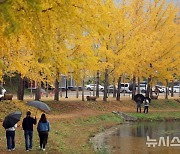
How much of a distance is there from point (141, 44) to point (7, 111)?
12.5m

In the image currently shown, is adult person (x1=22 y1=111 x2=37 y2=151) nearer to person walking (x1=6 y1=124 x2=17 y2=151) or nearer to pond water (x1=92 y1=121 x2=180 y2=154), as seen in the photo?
person walking (x1=6 y1=124 x2=17 y2=151)

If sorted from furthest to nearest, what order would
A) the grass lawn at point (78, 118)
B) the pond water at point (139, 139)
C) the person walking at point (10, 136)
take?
the pond water at point (139, 139)
the grass lawn at point (78, 118)
the person walking at point (10, 136)

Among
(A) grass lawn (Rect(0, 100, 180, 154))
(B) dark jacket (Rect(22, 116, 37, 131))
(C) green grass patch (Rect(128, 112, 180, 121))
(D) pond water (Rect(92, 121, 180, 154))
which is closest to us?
(B) dark jacket (Rect(22, 116, 37, 131))

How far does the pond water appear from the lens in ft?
55.0

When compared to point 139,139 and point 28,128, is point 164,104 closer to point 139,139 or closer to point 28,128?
point 139,139

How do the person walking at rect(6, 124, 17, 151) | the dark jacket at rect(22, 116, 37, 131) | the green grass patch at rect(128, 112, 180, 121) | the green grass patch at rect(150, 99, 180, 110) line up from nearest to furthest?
1. the person walking at rect(6, 124, 17, 151)
2. the dark jacket at rect(22, 116, 37, 131)
3. the green grass patch at rect(128, 112, 180, 121)
4. the green grass patch at rect(150, 99, 180, 110)

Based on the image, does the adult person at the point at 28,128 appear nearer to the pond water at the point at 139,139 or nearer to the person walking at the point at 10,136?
the person walking at the point at 10,136

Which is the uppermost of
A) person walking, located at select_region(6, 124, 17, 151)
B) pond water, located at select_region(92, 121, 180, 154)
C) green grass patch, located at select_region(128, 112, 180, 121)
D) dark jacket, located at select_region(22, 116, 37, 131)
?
dark jacket, located at select_region(22, 116, 37, 131)

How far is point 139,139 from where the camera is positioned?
66.6 ft

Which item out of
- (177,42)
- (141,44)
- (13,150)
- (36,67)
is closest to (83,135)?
(36,67)

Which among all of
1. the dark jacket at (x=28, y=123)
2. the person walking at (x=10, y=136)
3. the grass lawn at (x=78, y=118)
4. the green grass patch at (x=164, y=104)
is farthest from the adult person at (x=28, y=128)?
the green grass patch at (x=164, y=104)

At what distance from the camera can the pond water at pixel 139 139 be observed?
16750mm

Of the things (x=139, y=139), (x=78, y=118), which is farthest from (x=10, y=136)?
(x=78, y=118)

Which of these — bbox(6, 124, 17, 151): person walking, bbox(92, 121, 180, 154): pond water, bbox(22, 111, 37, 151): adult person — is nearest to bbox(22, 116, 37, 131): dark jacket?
bbox(22, 111, 37, 151): adult person
